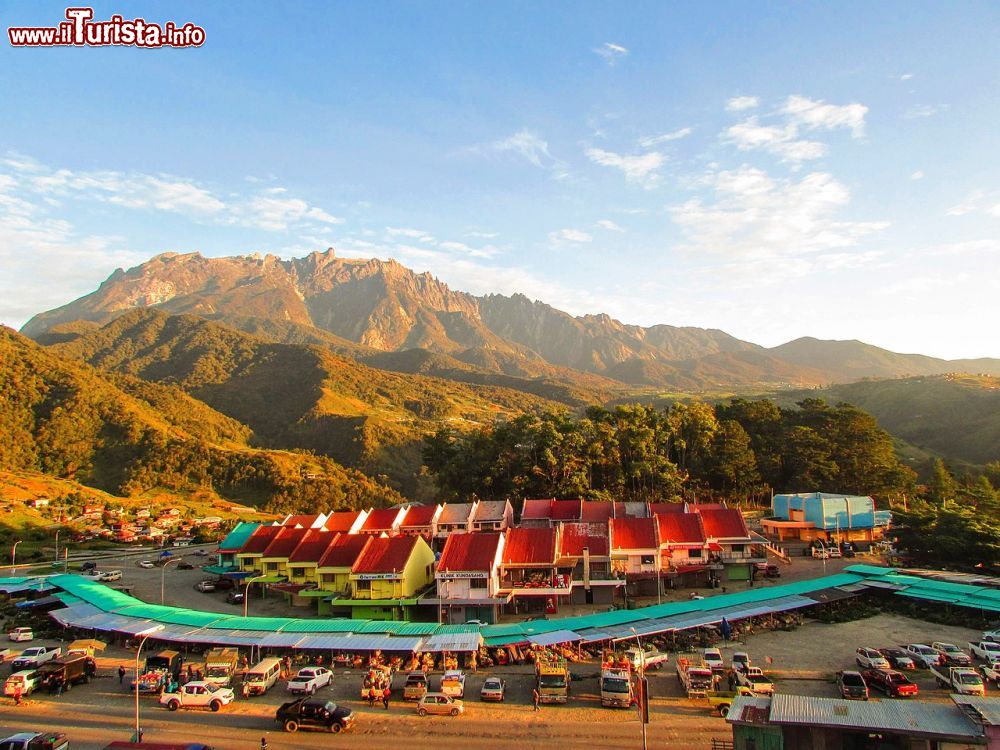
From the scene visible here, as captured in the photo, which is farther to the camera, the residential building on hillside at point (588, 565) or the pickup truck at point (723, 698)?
the residential building on hillside at point (588, 565)

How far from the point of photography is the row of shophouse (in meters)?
40.5

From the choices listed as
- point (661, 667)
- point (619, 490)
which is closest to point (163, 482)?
point (619, 490)

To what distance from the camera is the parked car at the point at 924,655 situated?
28.4 metres

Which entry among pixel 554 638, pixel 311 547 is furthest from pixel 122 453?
pixel 554 638

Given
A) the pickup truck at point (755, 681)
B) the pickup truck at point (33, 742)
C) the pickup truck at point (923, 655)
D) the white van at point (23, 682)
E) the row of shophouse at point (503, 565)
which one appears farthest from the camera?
the row of shophouse at point (503, 565)

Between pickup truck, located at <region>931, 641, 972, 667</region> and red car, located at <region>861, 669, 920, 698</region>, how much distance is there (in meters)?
3.04

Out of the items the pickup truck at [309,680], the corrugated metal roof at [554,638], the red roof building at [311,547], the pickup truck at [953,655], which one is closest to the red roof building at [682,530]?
the corrugated metal roof at [554,638]

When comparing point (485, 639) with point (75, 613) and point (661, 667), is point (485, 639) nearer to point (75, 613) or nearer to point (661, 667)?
point (661, 667)

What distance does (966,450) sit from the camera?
373 feet

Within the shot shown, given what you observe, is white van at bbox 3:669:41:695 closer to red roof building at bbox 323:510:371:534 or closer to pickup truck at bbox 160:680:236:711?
pickup truck at bbox 160:680:236:711

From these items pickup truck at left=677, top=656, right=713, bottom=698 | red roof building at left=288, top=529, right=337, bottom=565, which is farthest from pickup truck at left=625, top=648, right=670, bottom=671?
red roof building at left=288, top=529, right=337, bottom=565

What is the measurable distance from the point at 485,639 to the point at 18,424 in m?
135

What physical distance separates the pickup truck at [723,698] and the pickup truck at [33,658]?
3036cm

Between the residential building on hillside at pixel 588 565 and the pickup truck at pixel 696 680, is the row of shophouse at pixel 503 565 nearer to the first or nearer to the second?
the residential building on hillside at pixel 588 565
